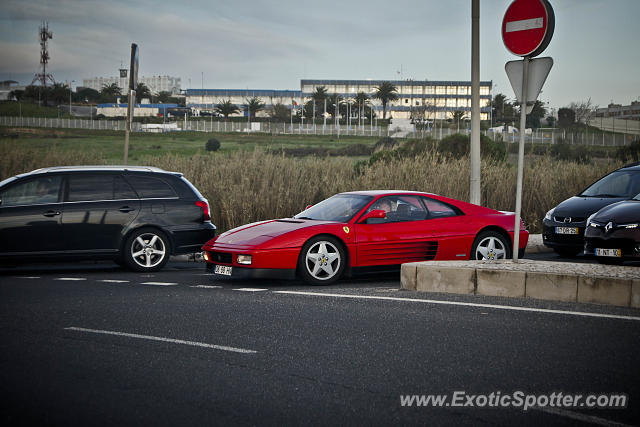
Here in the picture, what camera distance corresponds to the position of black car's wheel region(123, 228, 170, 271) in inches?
459

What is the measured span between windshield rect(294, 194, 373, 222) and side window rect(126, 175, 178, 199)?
239 cm

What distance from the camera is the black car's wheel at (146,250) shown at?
459 inches

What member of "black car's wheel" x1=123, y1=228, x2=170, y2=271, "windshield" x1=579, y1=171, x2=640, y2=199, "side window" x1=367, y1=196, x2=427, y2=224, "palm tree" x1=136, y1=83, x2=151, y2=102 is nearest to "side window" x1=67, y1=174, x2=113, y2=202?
"black car's wheel" x1=123, y1=228, x2=170, y2=271

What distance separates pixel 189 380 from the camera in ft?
17.1

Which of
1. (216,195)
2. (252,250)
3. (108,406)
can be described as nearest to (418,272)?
(252,250)

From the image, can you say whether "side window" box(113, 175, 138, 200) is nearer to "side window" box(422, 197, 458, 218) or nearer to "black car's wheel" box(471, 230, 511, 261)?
"side window" box(422, 197, 458, 218)

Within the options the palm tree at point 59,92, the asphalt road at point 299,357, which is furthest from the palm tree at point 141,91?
the asphalt road at point 299,357

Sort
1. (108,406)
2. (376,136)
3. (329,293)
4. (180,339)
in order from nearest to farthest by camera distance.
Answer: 1. (108,406)
2. (180,339)
3. (329,293)
4. (376,136)

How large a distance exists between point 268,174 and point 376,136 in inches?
2812

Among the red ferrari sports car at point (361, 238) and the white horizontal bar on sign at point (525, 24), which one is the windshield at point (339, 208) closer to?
the red ferrari sports car at point (361, 238)

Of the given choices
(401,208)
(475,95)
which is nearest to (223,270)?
(401,208)

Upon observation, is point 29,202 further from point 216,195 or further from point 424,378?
point 424,378

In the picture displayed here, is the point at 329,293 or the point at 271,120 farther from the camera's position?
the point at 271,120

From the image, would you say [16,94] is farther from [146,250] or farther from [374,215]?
[374,215]
